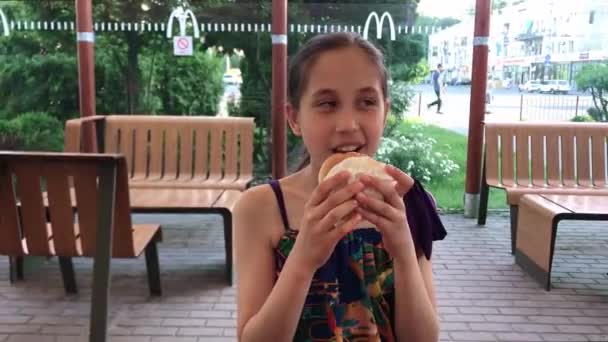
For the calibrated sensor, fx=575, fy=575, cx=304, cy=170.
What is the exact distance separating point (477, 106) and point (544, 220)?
2211 millimetres

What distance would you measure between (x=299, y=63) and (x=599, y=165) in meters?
5.23

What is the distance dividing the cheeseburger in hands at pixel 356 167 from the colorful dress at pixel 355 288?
0.29 metres

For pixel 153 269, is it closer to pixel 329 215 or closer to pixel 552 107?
pixel 329 215

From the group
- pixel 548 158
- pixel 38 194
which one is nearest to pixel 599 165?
pixel 548 158

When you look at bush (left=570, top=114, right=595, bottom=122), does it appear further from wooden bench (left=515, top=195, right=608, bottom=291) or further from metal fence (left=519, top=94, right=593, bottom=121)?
wooden bench (left=515, top=195, right=608, bottom=291)

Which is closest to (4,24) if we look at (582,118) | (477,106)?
(477,106)

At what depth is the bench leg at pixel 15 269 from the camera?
14.9 feet

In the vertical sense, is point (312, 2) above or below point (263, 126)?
above

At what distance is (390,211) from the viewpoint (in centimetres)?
129

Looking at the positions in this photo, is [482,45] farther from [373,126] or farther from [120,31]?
[373,126]

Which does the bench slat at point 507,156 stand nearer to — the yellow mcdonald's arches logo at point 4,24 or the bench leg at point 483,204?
the bench leg at point 483,204

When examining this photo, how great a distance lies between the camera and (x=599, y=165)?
5.85 metres

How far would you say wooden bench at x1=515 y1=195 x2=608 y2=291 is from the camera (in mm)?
4453

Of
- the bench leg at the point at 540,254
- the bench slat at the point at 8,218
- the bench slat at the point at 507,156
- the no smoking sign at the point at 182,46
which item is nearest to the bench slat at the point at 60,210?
the bench slat at the point at 8,218
